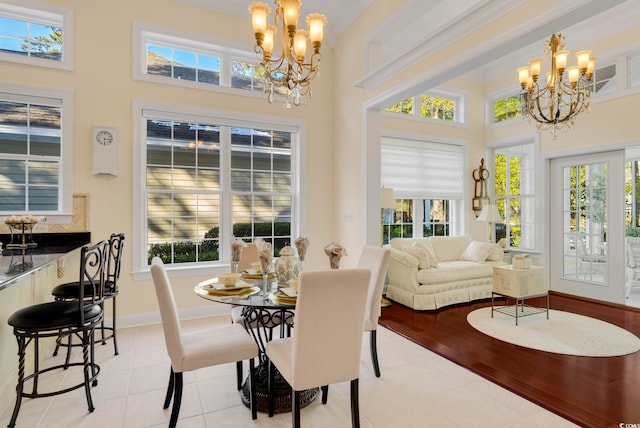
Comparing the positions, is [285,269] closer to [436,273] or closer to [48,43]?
[436,273]

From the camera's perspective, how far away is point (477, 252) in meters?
5.33

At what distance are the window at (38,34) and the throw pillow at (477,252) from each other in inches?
230

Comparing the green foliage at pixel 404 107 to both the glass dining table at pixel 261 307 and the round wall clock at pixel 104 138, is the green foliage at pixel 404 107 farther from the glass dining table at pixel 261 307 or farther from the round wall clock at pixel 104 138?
the glass dining table at pixel 261 307

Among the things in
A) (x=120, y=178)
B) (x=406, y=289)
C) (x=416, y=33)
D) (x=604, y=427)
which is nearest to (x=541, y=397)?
(x=604, y=427)

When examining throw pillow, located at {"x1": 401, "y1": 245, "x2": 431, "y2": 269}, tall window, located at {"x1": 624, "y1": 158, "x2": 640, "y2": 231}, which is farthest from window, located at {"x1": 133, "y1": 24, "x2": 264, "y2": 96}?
tall window, located at {"x1": 624, "y1": 158, "x2": 640, "y2": 231}

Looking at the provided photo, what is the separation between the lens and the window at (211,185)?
413 cm

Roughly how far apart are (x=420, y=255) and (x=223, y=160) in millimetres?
2939

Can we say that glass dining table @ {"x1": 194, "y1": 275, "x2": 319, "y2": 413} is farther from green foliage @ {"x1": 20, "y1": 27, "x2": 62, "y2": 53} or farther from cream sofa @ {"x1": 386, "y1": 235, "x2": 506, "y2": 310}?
green foliage @ {"x1": 20, "y1": 27, "x2": 62, "y2": 53}

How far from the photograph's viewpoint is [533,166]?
5855 millimetres

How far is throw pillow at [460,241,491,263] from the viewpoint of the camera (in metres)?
5.28

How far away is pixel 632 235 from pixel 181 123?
8111 millimetres

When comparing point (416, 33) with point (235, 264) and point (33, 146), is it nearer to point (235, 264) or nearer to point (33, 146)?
point (235, 264)

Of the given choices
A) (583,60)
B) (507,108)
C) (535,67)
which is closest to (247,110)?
(535,67)

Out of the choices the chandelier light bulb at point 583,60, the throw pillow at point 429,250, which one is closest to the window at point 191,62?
the throw pillow at point 429,250
